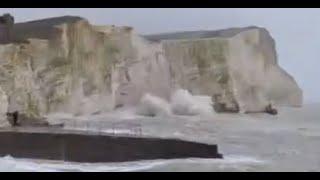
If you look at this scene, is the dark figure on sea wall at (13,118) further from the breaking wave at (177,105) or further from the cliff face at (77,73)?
the breaking wave at (177,105)

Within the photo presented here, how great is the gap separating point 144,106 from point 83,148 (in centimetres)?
30

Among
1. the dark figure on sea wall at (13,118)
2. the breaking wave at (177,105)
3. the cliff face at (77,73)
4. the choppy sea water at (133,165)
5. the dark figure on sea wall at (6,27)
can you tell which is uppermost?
the dark figure on sea wall at (6,27)

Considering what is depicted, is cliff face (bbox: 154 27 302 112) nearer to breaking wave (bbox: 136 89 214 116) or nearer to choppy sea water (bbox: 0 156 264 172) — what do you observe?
breaking wave (bbox: 136 89 214 116)

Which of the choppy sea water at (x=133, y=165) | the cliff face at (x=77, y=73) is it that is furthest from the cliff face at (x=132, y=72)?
the choppy sea water at (x=133, y=165)

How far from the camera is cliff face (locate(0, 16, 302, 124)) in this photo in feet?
7.34

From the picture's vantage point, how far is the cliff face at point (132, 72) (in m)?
2.24

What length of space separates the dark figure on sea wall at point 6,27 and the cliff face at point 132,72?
0.03 meters

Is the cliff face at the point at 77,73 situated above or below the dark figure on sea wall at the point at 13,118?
above

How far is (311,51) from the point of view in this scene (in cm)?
224

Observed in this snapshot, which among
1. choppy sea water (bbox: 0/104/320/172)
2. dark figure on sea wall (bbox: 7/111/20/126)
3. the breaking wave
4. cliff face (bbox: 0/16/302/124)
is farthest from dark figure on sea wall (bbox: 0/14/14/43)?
the breaking wave

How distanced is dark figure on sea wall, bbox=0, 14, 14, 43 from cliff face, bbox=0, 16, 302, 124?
3 centimetres

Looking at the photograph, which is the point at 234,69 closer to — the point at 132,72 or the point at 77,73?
the point at 132,72

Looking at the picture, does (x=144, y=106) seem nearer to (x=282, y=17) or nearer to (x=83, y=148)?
(x=83, y=148)
